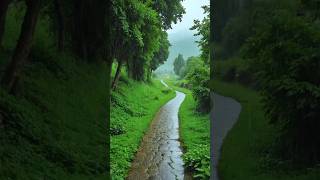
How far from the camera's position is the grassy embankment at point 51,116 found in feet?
16.4

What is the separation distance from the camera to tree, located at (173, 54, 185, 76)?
6.85 m

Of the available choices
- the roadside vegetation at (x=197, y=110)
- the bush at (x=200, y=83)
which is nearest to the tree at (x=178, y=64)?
the roadside vegetation at (x=197, y=110)

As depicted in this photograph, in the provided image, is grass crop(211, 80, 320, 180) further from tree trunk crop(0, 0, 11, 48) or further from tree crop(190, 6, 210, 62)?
tree trunk crop(0, 0, 11, 48)

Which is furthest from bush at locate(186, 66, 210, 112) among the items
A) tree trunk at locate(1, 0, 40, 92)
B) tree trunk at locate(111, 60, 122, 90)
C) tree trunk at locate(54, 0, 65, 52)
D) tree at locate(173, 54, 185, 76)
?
tree trunk at locate(1, 0, 40, 92)

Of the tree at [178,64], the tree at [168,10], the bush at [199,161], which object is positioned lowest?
the bush at [199,161]

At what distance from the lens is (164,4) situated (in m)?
6.82

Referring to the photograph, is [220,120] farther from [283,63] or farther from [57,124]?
[57,124]

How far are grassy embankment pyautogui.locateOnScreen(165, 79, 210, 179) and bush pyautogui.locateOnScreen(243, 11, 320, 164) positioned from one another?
3.19 feet

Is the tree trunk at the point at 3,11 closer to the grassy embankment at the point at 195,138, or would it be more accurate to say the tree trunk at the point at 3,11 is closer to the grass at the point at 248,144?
the grass at the point at 248,144

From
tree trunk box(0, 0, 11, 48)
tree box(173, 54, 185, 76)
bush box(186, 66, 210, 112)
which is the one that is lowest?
bush box(186, 66, 210, 112)

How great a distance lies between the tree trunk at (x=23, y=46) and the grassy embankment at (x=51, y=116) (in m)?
0.09

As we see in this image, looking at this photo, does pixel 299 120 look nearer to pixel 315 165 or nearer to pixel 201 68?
pixel 315 165

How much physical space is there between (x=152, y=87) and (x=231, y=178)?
264 cm

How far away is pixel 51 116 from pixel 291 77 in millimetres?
2665
